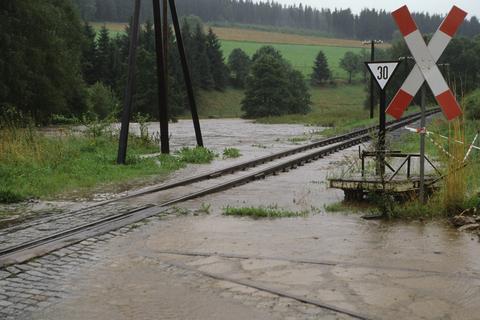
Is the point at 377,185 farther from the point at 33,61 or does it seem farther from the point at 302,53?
the point at 302,53

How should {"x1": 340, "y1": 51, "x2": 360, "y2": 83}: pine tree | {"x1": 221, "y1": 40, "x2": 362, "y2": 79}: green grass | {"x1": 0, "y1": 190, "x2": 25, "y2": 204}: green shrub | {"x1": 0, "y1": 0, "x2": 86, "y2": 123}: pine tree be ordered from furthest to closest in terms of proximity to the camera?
{"x1": 221, "y1": 40, "x2": 362, "y2": 79}: green grass, {"x1": 340, "y1": 51, "x2": 360, "y2": 83}: pine tree, {"x1": 0, "y1": 0, "x2": 86, "y2": 123}: pine tree, {"x1": 0, "y1": 190, "x2": 25, "y2": 204}: green shrub

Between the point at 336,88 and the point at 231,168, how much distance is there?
11687 cm

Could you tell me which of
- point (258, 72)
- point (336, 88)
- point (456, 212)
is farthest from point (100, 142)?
point (336, 88)

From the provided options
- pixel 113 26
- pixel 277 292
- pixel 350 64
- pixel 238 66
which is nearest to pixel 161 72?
pixel 277 292

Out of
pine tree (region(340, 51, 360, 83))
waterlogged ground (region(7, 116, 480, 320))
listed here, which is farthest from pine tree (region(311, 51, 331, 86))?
waterlogged ground (region(7, 116, 480, 320))

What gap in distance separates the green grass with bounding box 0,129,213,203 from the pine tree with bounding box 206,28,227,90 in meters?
97.6

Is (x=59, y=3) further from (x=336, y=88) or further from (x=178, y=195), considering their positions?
(x=336, y=88)

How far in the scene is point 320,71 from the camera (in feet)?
415

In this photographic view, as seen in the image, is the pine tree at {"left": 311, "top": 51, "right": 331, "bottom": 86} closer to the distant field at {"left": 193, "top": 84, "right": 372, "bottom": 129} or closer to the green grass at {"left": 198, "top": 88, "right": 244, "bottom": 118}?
the distant field at {"left": 193, "top": 84, "right": 372, "bottom": 129}

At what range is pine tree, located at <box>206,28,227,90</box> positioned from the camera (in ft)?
376

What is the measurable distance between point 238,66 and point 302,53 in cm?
2852

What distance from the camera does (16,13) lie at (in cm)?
4066

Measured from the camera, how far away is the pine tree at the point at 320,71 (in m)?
125

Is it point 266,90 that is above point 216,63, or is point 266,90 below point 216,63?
below
